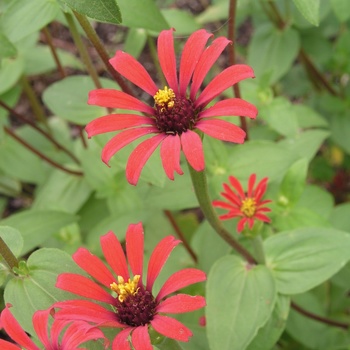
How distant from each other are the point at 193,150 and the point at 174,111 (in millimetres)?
133

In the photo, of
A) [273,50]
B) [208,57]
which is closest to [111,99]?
[208,57]

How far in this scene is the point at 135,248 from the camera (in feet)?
3.27

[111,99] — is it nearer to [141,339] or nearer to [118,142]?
[118,142]

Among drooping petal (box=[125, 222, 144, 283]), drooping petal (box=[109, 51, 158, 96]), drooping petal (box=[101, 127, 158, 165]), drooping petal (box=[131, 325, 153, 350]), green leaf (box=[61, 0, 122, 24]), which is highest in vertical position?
green leaf (box=[61, 0, 122, 24])

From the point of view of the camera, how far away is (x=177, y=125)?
3.28ft

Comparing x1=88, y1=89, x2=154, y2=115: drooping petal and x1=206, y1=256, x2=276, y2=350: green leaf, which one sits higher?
x1=88, y1=89, x2=154, y2=115: drooping petal

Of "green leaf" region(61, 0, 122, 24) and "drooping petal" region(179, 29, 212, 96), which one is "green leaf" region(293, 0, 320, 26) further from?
"green leaf" region(61, 0, 122, 24)

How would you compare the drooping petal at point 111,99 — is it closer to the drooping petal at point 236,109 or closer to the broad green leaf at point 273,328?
the drooping petal at point 236,109

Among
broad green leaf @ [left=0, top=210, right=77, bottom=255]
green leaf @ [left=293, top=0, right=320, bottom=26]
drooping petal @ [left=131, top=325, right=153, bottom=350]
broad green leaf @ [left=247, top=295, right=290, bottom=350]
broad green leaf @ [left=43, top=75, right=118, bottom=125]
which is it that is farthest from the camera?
broad green leaf @ [left=43, top=75, right=118, bottom=125]

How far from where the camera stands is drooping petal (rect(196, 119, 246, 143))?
89cm

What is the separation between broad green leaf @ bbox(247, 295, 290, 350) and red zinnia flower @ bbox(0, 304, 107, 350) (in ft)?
1.68

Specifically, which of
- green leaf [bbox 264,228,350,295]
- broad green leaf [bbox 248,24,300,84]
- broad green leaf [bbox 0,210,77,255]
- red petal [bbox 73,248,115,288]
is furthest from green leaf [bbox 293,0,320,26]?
broad green leaf [bbox 248,24,300,84]

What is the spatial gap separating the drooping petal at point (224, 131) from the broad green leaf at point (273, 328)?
539 millimetres

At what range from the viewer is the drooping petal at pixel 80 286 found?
941mm
